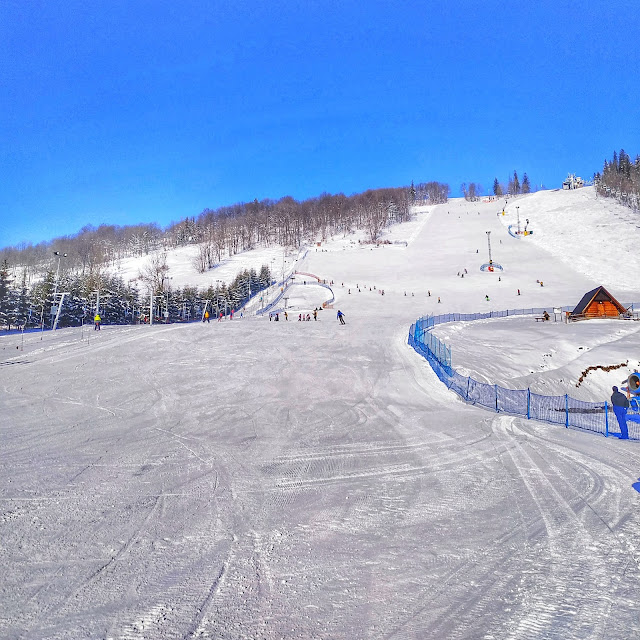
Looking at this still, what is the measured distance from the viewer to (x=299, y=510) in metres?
5.27

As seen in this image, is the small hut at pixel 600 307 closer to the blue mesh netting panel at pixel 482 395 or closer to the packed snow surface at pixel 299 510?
the blue mesh netting panel at pixel 482 395

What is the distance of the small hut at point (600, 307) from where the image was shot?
1337 inches

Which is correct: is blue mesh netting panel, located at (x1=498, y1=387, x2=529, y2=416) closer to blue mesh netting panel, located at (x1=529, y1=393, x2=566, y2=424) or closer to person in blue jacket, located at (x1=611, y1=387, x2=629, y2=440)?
blue mesh netting panel, located at (x1=529, y1=393, x2=566, y2=424)

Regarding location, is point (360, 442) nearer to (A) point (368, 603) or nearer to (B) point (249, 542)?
(B) point (249, 542)

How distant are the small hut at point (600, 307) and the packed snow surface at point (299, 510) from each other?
26.1 metres

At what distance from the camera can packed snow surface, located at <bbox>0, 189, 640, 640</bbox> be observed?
334 cm

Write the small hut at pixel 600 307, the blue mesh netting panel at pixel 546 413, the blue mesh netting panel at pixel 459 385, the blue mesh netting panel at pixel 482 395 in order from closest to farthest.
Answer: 1. the blue mesh netting panel at pixel 546 413
2. the blue mesh netting panel at pixel 482 395
3. the blue mesh netting panel at pixel 459 385
4. the small hut at pixel 600 307

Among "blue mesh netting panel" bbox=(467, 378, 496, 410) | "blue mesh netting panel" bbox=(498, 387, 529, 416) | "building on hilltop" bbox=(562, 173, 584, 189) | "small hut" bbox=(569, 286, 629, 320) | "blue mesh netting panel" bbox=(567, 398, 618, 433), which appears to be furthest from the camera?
"building on hilltop" bbox=(562, 173, 584, 189)

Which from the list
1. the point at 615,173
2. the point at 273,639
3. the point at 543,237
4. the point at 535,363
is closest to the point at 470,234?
the point at 543,237

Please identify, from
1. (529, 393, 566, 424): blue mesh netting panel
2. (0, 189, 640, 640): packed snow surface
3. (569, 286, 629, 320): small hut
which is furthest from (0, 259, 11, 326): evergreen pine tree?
(569, 286, 629, 320): small hut

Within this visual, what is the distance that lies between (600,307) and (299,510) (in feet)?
125

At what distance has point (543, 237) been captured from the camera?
82938 mm

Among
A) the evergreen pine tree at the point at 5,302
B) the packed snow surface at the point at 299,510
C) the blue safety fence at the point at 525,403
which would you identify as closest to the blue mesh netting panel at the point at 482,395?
the blue safety fence at the point at 525,403

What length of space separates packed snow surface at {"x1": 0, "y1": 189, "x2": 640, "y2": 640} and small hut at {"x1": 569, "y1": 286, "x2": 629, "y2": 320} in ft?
85.5
